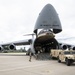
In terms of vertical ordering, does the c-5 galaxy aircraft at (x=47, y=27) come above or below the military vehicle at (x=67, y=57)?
above

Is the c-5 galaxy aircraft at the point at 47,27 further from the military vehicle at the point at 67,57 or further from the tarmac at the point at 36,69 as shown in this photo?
→ the tarmac at the point at 36,69

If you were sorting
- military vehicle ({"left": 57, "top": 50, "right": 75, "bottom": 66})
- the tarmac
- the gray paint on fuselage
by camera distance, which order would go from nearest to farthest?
1. the tarmac
2. military vehicle ({"left": 57, "top": 50, "right": 75, "bottom": 66})
3. the gray paint on fuselage

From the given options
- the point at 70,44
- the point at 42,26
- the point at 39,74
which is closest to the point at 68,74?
the point at 39,74

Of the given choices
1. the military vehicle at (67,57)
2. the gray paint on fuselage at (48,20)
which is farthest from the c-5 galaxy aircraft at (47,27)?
the military vehicle at (67,57)

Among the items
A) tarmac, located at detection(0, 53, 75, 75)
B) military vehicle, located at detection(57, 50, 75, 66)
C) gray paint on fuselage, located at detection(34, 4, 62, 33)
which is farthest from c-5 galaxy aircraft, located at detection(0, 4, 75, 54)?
tarmac, located at detection(0, 53, 75, 75)

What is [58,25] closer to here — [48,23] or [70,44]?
[48,23]

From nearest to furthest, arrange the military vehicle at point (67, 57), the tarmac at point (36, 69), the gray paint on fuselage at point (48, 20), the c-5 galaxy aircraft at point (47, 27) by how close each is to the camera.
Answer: the tarmac at point (36, 69) → the military vehicle at point (67, 57) → the c-5 galaxy aircraft at point (47, 27) → the gray paint on fuselage at point (48, 20)

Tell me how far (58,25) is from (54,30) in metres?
0.85

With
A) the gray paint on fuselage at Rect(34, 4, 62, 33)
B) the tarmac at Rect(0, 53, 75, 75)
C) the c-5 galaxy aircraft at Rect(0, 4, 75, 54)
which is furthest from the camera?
the gray paint on fuselage at Rect(34, 4, 62, 33)

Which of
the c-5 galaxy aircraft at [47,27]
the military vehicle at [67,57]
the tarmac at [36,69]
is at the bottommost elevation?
the tarmac at [36,69]

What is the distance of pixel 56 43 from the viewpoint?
23938mm

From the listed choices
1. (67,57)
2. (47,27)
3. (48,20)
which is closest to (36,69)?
(67,57)

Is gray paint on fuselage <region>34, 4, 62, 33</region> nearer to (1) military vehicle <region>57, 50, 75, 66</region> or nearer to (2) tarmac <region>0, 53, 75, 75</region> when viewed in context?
(1) military vehicle <region>57, 50, 75, 66</region>

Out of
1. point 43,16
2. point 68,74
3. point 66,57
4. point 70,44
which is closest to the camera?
point 68,74
